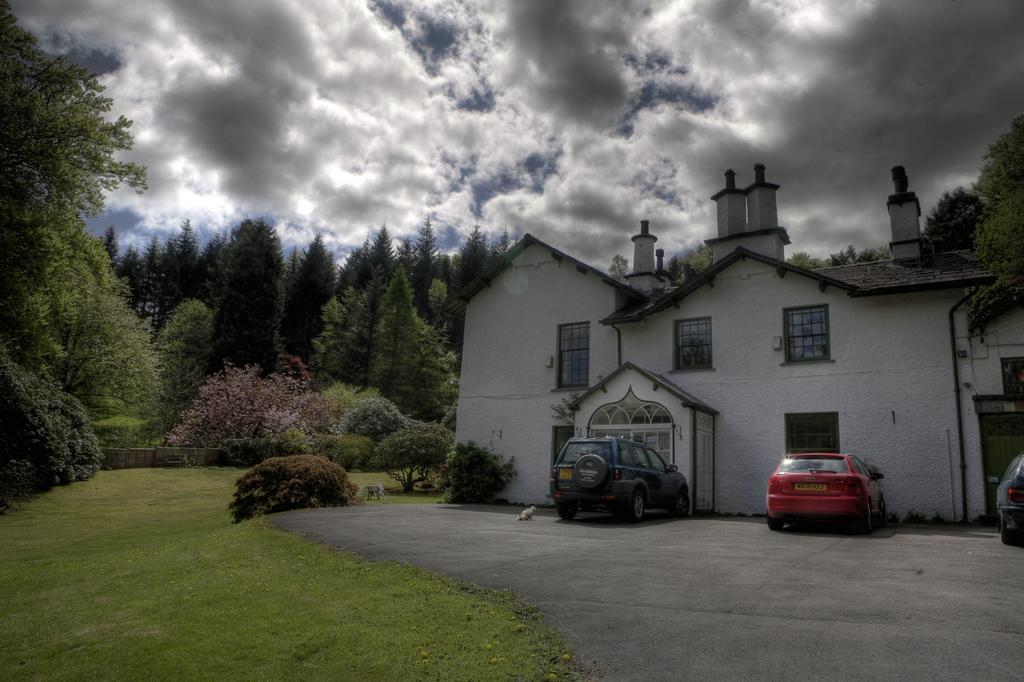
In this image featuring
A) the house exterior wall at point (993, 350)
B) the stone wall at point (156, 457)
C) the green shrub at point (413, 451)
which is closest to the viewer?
the house exterior wall at point (993, 350)

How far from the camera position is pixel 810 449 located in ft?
59.7

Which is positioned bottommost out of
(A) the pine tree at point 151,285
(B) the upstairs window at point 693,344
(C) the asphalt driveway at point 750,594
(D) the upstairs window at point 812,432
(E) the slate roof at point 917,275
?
(C) the asphalt driveway at point 750,594

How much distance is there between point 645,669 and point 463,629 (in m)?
1.64

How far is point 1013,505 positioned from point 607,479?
718cm

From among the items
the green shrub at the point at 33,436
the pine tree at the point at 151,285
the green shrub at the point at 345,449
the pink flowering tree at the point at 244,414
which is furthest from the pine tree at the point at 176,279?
the green shrub at the point at 33,436

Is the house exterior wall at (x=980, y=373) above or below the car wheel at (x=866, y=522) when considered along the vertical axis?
above

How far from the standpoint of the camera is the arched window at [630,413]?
1883 centimetres

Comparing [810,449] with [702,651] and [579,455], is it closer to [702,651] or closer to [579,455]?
[579,455]

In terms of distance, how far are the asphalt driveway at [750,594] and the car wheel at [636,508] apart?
1.81m

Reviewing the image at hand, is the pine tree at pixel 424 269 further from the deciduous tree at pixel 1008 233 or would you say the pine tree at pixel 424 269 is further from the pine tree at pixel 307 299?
the deciduous tree at pixel 1008 233

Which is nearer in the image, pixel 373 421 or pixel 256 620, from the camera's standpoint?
pixel 256 620

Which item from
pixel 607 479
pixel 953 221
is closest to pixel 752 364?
pixel 607 479

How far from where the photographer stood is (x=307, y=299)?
7400cm

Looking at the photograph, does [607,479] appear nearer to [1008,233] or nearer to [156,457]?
[1008,233]
